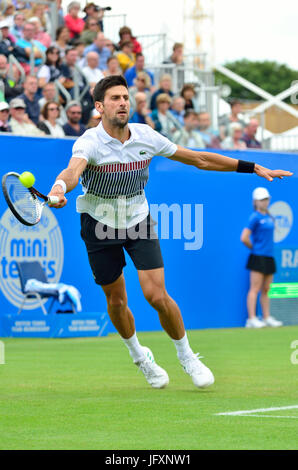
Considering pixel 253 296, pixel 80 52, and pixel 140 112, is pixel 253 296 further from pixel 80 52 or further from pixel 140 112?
pixel 80 52

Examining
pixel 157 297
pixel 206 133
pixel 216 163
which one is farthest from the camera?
pixel 206 133

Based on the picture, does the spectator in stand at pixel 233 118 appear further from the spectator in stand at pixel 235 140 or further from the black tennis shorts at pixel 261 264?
the black tennis shorts at pixel 261 264

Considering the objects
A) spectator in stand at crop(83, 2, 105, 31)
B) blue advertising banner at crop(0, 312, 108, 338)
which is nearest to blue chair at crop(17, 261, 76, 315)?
blue advertising banner at crop(0, 312, 108, 338)

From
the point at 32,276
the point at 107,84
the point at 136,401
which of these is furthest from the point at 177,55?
the point at 136,401

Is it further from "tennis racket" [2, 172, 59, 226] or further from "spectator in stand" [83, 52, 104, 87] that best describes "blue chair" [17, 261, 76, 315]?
"tennis racket" [2, 172, 59, 226]

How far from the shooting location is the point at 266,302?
16.6m

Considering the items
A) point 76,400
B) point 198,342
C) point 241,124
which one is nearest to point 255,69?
point 241,124

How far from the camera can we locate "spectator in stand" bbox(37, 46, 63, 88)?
16422 millimetres

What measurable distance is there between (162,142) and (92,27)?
37.6 feet

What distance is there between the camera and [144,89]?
17953 millimetres

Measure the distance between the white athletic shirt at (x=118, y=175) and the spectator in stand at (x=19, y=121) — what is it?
646 cm

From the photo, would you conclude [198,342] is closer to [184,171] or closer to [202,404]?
[184,171]

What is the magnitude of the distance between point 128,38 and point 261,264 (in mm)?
5845

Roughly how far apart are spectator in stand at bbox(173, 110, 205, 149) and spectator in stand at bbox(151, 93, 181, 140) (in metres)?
0.19
